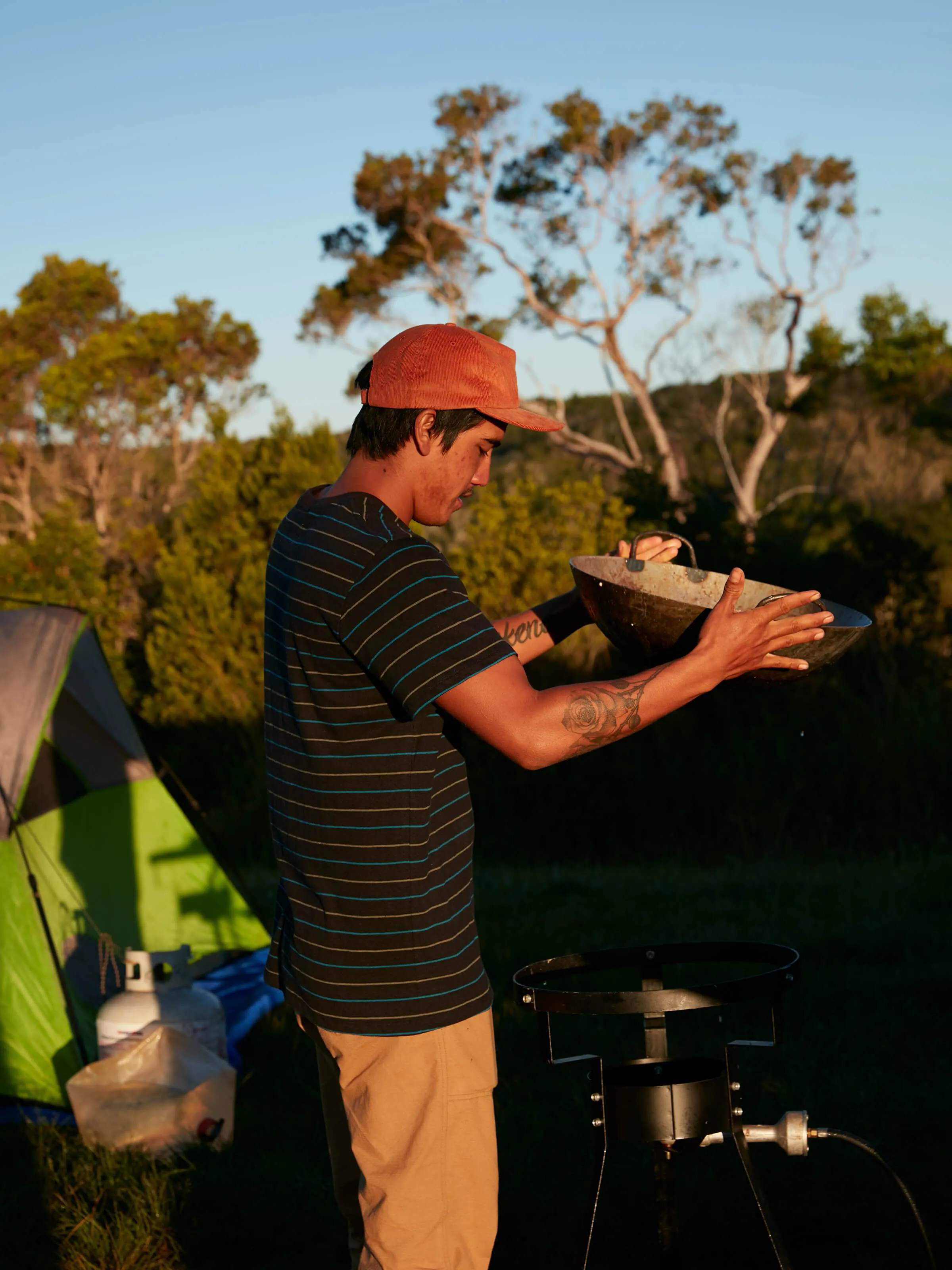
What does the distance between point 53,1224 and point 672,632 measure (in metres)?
2.43

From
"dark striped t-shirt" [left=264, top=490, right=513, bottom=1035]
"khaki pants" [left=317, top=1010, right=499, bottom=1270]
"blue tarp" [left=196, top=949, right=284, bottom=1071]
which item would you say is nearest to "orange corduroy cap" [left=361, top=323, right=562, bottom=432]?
"dark striped t-shirt" [left=264, top=490, right=513, bottom=1035]

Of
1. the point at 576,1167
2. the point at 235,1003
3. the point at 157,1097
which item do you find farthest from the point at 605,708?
the point at 235,1003

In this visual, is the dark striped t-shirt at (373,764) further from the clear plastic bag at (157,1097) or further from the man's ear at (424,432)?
the clear plastic bag at (157,1097)

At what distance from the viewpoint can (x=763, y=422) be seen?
24.7 m

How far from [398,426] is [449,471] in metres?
0.10

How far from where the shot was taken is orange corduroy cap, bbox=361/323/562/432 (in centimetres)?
180

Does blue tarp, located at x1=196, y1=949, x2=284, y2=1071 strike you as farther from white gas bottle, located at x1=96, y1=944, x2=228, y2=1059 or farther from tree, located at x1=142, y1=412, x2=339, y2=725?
tree, located at x1=142, y1=412, x2=339, y2=725

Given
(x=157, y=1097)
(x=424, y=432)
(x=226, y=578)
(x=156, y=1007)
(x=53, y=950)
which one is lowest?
(x=157, y=1097)

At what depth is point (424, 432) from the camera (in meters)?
1.82

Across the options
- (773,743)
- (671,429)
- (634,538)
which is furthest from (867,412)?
(634,538)

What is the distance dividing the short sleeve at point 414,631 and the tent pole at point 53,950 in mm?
2817

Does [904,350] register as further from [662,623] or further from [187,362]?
[662,623]

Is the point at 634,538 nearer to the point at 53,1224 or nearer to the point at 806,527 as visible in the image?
the point at 53,1224

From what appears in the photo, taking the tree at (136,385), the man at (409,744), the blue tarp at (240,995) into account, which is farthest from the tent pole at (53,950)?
the tree at (136,385)
